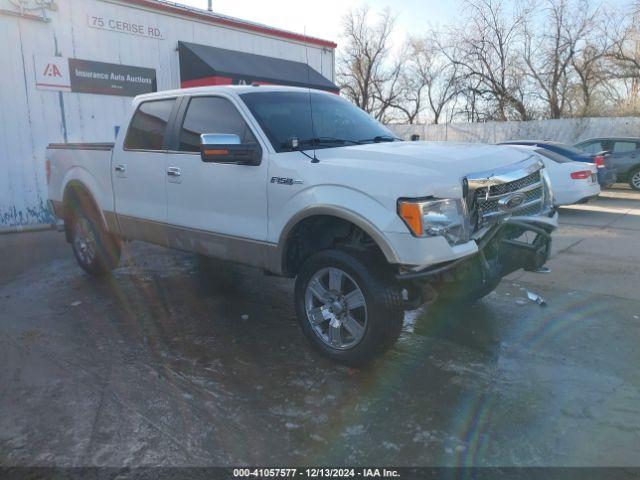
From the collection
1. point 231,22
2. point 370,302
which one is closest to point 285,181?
point 370,302

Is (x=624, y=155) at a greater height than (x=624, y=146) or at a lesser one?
lesser

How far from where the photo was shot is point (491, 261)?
376 cm

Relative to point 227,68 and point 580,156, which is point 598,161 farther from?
point 227,68

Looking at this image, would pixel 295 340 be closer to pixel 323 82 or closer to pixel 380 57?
pixel 323 82

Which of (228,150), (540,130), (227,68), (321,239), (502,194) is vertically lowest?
(321,239)

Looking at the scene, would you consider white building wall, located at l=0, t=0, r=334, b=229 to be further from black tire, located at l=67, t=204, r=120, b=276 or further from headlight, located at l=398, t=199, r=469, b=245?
headlight, located at l=398, t=199, r=469, b=245

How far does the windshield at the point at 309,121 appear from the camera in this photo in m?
4.22

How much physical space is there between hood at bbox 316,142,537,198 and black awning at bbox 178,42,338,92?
296 inches

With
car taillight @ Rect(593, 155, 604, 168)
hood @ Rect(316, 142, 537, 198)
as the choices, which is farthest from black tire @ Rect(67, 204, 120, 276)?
car taillight @ Rect(593, 155, 604, 168)

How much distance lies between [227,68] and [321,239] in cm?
881

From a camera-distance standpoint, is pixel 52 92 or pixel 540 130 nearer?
pixel 52 92

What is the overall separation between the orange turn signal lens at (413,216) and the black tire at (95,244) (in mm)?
3955

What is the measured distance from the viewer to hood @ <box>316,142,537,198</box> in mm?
3291

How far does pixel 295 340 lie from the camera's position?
4375mm
